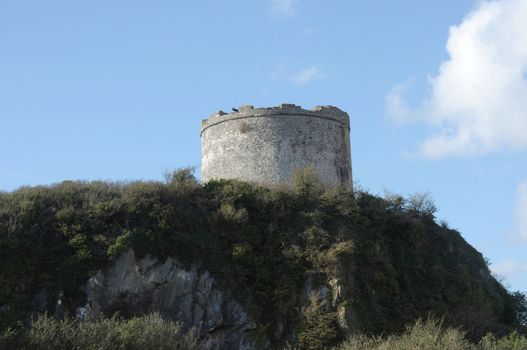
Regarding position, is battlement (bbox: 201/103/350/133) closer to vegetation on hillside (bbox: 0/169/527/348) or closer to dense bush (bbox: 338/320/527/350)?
vegetation on hillside (bbox: 0/169/527/348)

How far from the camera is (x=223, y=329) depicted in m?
25.7

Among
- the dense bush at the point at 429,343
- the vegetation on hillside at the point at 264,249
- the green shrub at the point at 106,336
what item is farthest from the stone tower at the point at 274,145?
the green shrub at the point at 106,336

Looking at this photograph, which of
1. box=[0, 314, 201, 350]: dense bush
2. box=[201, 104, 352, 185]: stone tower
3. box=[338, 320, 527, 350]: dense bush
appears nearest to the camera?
box=[0, 314, 201, 350]: dense bush

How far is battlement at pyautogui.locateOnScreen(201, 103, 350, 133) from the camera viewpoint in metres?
33.2

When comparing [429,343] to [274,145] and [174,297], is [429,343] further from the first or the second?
[274,145]

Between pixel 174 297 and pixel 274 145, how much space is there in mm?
9148

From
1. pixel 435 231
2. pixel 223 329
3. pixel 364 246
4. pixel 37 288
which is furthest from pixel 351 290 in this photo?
pixel 37 288

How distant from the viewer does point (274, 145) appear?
107 ft

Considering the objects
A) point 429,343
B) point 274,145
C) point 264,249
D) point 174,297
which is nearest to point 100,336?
point 174,297

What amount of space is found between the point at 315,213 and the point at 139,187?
5.98 metres

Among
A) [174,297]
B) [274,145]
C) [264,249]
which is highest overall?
[274,145]

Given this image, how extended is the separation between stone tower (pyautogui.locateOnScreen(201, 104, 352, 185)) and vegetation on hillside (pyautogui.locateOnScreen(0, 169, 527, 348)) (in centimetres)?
194

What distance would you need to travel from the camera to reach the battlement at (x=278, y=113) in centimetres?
3316

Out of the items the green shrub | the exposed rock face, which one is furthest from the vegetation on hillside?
the green shrub
